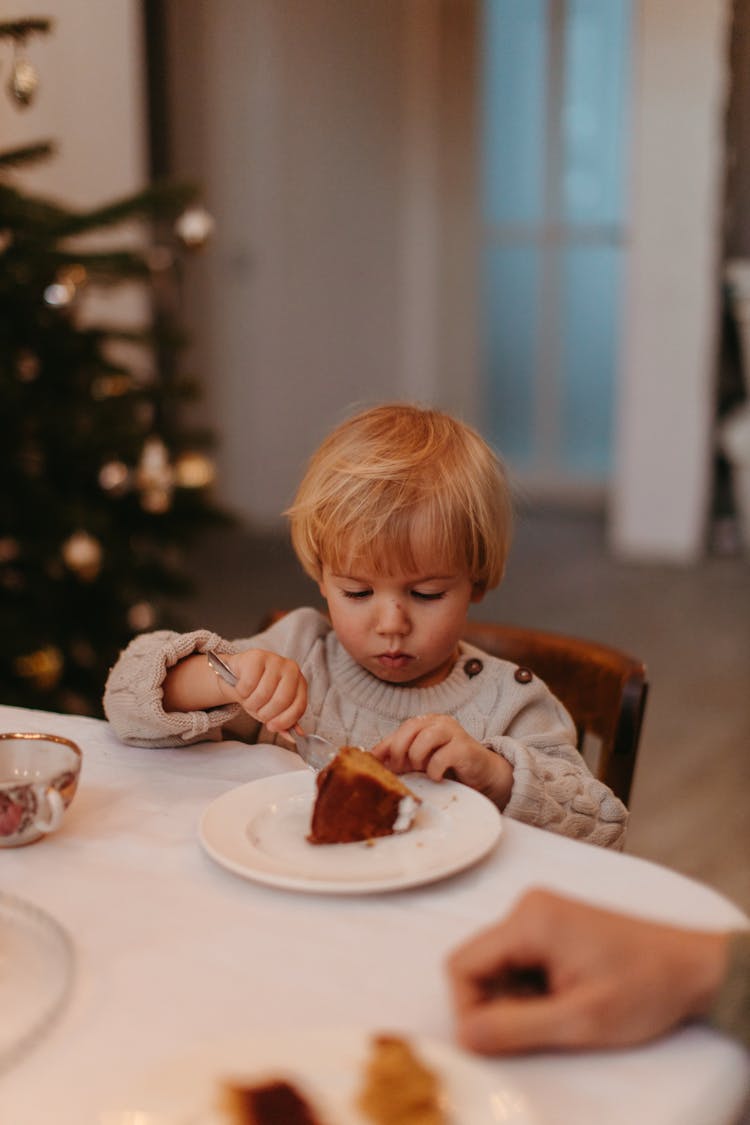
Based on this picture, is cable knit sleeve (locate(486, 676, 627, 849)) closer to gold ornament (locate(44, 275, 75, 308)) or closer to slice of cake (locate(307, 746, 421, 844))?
slice of cake (locate(307, 746, 421, 844))

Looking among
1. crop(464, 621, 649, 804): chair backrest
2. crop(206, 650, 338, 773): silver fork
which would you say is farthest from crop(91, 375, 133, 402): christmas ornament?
crop(206, 650, 338, 773): silver fork

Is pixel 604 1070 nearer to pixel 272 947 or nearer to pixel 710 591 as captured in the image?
pixel 272 947

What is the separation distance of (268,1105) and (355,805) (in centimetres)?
30

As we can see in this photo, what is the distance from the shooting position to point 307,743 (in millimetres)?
1071

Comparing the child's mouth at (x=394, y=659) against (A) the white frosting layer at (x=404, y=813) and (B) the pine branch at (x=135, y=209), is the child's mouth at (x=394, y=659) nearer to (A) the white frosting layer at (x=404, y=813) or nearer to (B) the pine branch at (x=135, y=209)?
(A) the white frosting layer at (x=404, y=813)

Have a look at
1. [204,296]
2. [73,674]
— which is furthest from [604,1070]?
[204,296]

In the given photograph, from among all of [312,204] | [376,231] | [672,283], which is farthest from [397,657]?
[376,231]

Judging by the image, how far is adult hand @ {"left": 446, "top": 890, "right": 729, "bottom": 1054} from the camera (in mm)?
558

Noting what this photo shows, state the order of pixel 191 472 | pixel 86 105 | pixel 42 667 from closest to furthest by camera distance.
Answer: pixel 42 667, pixel 191 472, pixel 86 105

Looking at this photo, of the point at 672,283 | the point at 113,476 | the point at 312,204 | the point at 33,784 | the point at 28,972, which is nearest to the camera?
the point at 28,972

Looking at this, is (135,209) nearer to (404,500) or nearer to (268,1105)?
(404,500)

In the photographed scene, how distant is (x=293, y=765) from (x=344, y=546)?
0.75 feet

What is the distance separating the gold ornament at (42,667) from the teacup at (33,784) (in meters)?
1.38

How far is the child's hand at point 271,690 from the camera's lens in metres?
1.01
